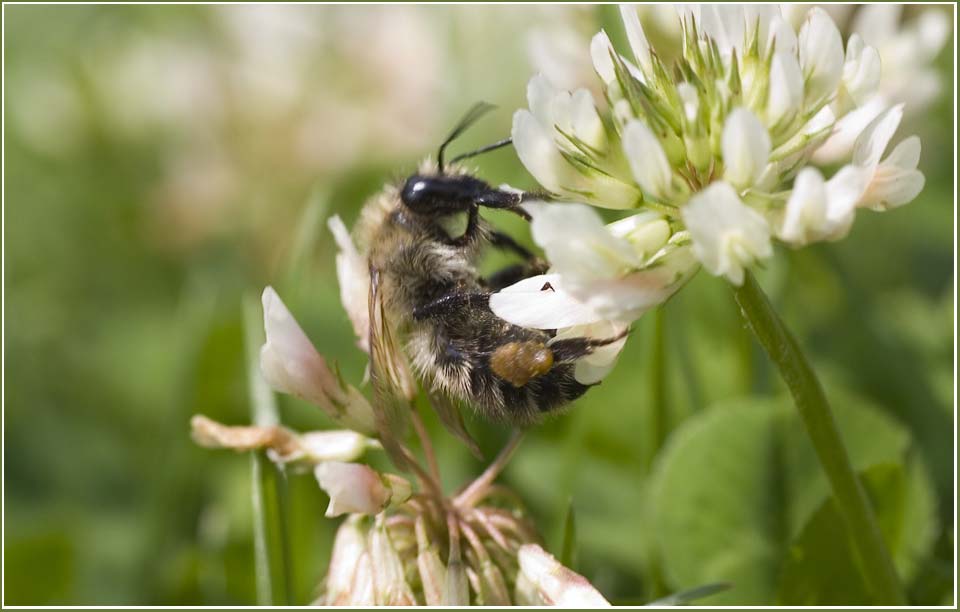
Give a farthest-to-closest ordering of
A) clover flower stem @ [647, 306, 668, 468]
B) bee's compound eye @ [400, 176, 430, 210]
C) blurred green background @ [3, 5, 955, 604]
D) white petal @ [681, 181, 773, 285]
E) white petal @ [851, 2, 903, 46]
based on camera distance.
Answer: white petal @ [851, 2, 903, 46] < clover flower stem @ [647, 306, 668, 468] < blurred green background @ [3, 5, 955, 604] < bee's compound eye @ [400, 176, 430, 210] < white petal @ [681, 181, 773, 285]

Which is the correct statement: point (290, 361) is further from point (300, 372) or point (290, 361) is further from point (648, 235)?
point (648, 235)

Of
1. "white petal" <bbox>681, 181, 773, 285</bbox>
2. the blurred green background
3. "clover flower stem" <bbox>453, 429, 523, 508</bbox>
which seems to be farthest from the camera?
the blurred green background

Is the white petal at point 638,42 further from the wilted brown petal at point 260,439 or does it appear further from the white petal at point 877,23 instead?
the white petal at point 877,23

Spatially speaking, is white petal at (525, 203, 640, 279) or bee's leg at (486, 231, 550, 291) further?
bee's leg at (486, 231, 550, 291)

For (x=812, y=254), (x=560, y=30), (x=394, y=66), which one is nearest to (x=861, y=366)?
(x=812, y=254)

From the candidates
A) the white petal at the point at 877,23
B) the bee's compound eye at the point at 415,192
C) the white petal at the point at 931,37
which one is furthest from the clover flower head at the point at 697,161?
the white petal at the point at 931,37

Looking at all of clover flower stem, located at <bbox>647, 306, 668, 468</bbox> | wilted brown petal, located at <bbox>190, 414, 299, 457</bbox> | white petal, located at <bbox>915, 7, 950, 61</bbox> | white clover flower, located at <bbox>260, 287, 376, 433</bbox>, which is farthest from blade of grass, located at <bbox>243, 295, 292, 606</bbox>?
white petal, located at <bbox>915, 7, 950, 61</bbox>

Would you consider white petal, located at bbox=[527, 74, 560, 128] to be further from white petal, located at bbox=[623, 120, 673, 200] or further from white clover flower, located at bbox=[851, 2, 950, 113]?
white clover flower, located at bbox=[851, 2, 950, 113]
